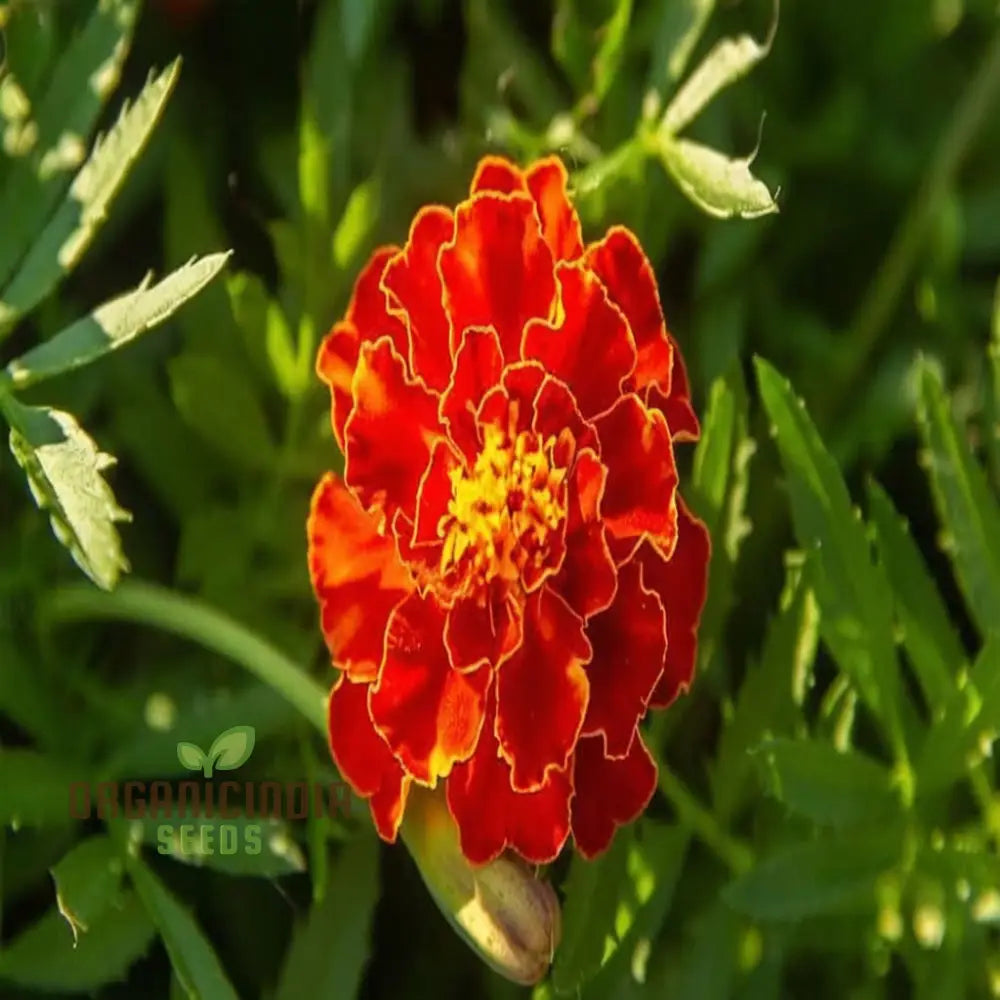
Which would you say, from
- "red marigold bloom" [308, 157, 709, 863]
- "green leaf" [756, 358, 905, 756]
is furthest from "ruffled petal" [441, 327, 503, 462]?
"green leaf" [756, 358, 905, 756]

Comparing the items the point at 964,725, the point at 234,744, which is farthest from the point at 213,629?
the point at 964,725

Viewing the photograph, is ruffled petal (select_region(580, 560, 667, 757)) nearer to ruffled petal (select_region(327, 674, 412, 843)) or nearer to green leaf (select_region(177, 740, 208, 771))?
ruffled petal (select_region(327, 674, 412, 843))

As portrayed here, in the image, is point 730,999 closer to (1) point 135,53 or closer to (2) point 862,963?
(2) point 862,963

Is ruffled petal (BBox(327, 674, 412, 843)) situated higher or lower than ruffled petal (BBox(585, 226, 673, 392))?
lower

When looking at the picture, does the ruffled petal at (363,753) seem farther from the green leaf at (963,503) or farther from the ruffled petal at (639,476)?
the green leaf at (963,503)

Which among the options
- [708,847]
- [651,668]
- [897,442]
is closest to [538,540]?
[651,668]

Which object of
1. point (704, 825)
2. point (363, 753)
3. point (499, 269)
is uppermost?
point (499, 269)

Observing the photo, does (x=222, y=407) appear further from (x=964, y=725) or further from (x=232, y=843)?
(x=964, y=725)

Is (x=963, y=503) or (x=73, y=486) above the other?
(x=73, y=486)
